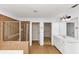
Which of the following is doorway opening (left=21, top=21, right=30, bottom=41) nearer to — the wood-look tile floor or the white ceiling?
the wood-look tile floor

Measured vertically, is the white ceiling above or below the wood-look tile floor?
above

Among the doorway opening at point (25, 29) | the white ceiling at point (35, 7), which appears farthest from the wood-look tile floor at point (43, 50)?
the white ceiling at point (35, 7)

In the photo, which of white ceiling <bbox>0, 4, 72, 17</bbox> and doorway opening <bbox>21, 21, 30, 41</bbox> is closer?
white ceiling <bbox>0, 4, 72, 17</bbox>

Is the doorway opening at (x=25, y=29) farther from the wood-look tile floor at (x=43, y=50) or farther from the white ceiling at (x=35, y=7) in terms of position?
the white ceiling at (x=35, y=7)

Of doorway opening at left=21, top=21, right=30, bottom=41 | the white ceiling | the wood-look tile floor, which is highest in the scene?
the white ceiling

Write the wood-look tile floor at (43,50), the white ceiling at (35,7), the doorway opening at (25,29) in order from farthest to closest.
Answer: the doorway opening at (25,29), the wood-look tile floor at (43,50), the white ceiling at (35,7)

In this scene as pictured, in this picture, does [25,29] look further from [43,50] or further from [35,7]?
[35,7]

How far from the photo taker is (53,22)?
28.0 ft

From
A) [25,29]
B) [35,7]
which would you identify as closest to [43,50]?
[25,29]

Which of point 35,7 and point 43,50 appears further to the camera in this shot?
point 43,50

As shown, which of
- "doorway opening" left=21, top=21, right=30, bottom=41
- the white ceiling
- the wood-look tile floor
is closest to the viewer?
the white ceiling

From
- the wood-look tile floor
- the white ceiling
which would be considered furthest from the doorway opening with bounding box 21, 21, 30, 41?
the white ceiling

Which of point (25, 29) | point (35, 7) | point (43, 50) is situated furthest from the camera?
point (25, 29)
